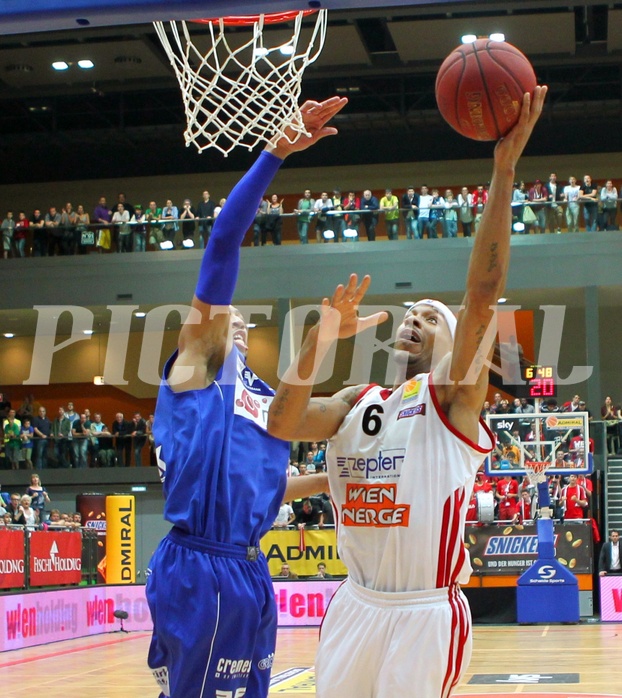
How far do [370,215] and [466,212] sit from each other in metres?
2.25

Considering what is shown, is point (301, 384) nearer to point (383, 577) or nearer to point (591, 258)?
point (383, 577)

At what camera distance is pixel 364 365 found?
97.7ft

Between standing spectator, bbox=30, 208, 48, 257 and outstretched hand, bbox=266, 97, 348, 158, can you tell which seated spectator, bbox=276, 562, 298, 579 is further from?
outstretched hand, bbox=266, 97, 348, 158

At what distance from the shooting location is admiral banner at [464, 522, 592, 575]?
1731cm

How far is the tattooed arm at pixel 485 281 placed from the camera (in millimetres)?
3338

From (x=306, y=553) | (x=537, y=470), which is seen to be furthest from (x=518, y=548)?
(x=306, y=553)

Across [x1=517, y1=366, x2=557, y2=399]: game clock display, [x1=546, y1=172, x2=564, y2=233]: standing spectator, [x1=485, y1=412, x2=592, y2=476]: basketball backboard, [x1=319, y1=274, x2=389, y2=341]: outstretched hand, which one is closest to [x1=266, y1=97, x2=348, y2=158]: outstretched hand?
[x1=319, y1=274, x2=389, y2=341]: outstretched hand

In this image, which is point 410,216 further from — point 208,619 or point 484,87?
point 208,619

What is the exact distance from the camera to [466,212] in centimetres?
2422

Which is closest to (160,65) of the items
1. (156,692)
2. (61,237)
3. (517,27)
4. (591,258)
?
(61,237)

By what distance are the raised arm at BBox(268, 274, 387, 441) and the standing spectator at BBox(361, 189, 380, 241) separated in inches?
827

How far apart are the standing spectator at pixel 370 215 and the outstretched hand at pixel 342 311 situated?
825 inches

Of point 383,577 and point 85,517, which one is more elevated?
point 383,577

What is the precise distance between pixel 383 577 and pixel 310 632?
42.8 ft
